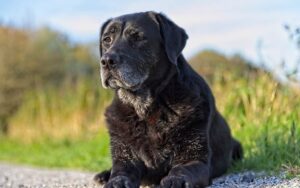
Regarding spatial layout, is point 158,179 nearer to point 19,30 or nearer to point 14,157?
point 14,157

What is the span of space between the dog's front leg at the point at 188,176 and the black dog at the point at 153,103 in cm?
3

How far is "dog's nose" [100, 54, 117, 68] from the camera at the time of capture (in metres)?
5.82

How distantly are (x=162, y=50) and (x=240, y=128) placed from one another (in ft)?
14.2

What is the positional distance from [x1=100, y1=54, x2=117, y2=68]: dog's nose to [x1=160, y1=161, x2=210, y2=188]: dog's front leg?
1049mm

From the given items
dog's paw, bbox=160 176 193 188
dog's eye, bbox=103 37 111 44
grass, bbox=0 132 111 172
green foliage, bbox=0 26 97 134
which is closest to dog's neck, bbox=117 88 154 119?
dog's eye, bbox=103 37 111 44

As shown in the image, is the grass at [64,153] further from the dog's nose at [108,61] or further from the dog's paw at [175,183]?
the dog's paw at [175,183]

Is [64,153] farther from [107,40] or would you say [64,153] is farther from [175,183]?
[175,183]

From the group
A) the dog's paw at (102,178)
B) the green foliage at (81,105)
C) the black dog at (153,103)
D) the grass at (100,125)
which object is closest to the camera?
the black dog at (153,103)

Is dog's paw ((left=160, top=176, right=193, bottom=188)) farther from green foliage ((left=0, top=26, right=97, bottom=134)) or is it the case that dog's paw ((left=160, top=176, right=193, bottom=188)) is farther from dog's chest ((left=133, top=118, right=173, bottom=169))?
green foliage ((left=0, top=26, right=97, bottom=134))

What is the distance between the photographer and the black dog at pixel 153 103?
6.03m

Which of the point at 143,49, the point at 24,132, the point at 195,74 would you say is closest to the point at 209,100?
the point at 195,74

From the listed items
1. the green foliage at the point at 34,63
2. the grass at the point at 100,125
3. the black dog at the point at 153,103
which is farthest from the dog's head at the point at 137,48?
the green foliage at the point at 34,63

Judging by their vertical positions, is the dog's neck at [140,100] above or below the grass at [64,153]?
above

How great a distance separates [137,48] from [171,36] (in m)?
0.39
